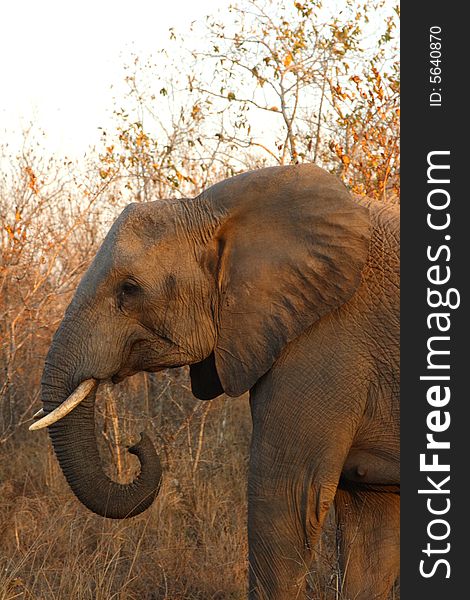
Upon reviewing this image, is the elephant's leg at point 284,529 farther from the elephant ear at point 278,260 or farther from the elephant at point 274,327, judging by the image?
the elephant ear at point 278,260

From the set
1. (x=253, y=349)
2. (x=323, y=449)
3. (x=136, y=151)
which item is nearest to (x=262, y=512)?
(x=323, y=449)

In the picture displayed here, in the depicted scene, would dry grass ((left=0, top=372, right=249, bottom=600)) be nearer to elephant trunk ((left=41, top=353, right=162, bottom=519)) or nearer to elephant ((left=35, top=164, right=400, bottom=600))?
elephant trunk ((left=41, top=353, right=162, bottom=519))

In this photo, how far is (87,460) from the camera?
16.7 ft

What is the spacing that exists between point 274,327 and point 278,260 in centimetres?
28

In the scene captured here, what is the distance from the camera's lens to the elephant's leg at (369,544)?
16.6ft

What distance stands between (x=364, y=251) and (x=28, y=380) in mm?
5351

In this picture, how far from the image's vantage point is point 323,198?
4770 millimetres

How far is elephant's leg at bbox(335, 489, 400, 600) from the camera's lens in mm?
5062

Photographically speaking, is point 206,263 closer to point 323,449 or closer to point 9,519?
point 323,449

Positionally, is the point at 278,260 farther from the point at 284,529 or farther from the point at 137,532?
the point at 137,532

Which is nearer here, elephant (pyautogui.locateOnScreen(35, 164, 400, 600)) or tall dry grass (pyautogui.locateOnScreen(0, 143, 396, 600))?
elephant (pyautogui.locateOnScreen(35, 164, 400, 600))

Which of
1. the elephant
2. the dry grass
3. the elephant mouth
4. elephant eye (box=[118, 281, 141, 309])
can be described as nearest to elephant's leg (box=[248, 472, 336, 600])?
the elephant

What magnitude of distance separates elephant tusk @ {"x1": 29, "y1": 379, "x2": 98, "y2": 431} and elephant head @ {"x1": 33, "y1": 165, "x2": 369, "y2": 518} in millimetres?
22

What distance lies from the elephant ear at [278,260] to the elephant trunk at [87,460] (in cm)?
66
